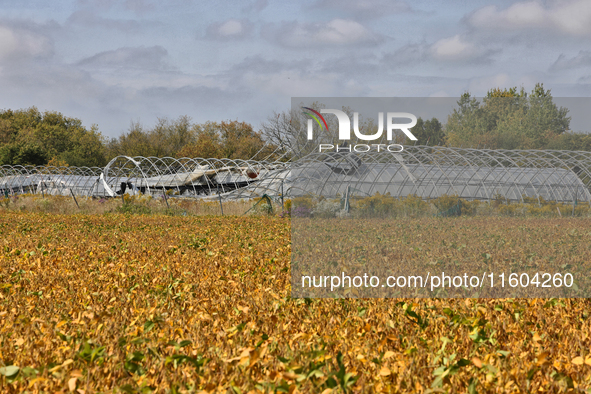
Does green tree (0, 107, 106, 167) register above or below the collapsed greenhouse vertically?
above

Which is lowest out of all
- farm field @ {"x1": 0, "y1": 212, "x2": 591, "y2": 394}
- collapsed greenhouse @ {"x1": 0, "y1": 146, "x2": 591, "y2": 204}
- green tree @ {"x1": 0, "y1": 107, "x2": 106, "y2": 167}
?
farm field @ {"x1": 0, "y1": 212, "x2": 591, "y2": 394}

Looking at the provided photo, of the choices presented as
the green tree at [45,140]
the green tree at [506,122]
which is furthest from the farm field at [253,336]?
the green tree at [45,140]

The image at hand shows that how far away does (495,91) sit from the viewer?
1483 centimetres

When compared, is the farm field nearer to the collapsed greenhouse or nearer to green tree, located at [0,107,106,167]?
the collapsed greenhouse

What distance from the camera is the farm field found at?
121 inches

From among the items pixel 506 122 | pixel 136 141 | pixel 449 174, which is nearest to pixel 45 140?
pixel 136 141

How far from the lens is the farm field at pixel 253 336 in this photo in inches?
121

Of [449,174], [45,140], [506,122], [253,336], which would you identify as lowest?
[253,336]

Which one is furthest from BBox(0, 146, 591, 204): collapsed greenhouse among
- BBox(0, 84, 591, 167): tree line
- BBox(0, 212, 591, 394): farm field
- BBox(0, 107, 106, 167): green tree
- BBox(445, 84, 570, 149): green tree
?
BBox(0, 107, 106, 167): green tree

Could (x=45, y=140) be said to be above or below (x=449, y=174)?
above

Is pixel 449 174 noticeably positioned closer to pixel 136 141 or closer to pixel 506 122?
pixel 506 122

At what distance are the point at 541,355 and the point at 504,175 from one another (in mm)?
16262

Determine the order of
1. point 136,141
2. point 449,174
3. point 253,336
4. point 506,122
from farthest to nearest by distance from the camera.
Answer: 1. point 136,141
2. point 449,174
3. point 506,122
4. point 253,336

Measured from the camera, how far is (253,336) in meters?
4.02
